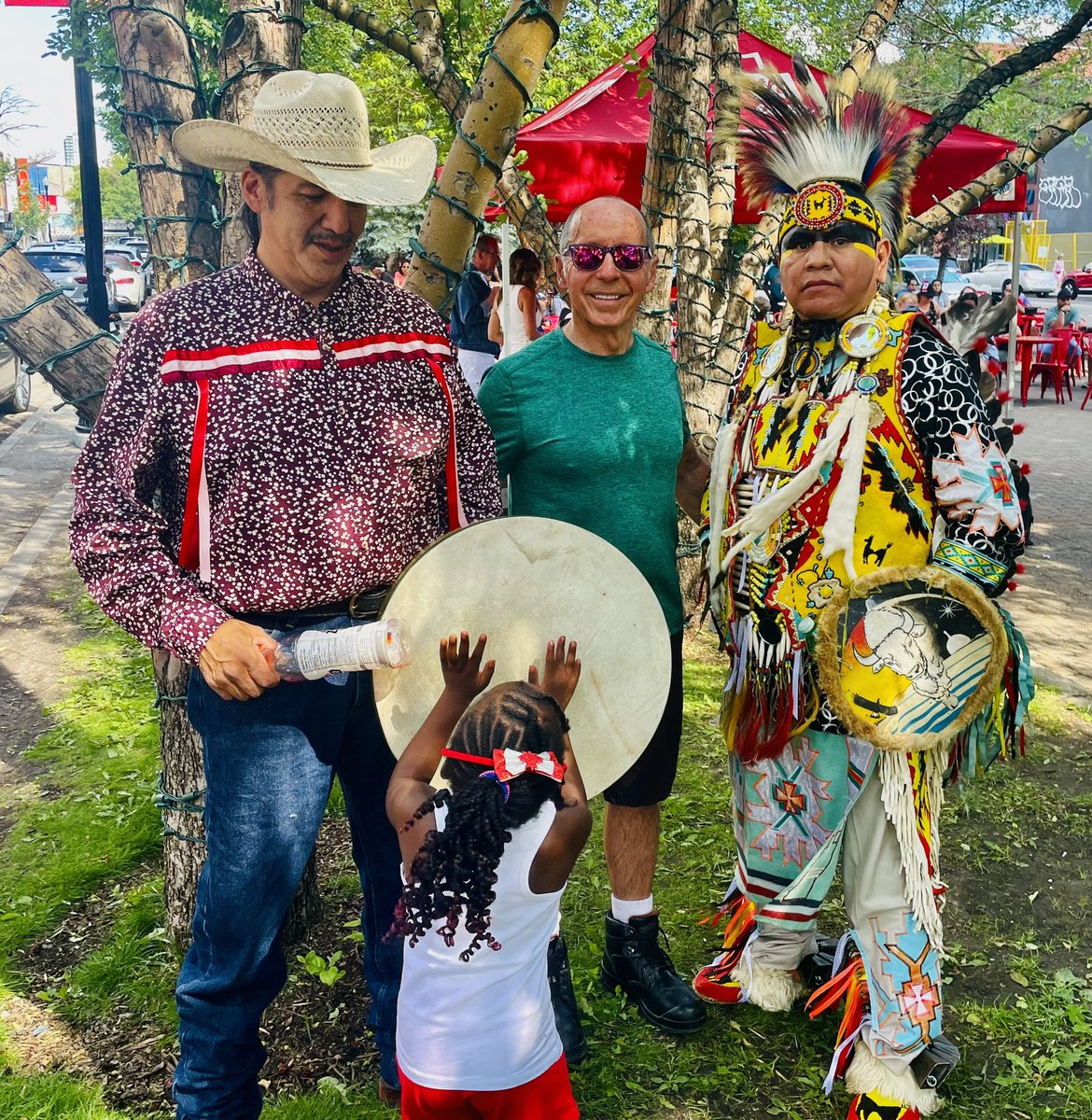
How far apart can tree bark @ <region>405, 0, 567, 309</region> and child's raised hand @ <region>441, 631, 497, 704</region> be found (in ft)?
3.31

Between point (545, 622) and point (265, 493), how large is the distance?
1.95 feet

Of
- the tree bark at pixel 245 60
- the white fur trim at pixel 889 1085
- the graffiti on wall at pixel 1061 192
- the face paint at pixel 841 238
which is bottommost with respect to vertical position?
the white fur trim at pixel 889 1085

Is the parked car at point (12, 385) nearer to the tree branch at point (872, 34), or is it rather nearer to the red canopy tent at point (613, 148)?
the red canopy tent at point (613, 148)

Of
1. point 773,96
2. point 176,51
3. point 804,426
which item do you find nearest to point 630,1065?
point 804,426

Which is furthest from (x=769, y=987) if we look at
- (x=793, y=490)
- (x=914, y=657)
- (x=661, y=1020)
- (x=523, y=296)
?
(x=523, y=296)

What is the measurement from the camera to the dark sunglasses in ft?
8.34


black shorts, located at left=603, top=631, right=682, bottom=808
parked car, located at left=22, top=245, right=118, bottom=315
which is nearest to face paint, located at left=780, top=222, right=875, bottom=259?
black shorts, located at left=603, top=631, right=682, bottom=808

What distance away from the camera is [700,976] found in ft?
9.57

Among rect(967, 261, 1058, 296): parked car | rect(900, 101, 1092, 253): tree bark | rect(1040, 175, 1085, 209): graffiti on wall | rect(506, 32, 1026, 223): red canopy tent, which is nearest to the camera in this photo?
rect(900, 101, 1092, 253): tree bark

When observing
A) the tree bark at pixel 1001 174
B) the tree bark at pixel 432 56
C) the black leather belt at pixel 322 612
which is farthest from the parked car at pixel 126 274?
the black leather belt at pixel 322 612

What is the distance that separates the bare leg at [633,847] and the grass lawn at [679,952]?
1.11 feet

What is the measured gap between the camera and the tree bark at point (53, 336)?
2486mm

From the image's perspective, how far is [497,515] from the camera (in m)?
2.35

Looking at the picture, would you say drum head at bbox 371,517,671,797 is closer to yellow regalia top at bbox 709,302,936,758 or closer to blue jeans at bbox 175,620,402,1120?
blue jeans at bbox 175,620,402,1120
